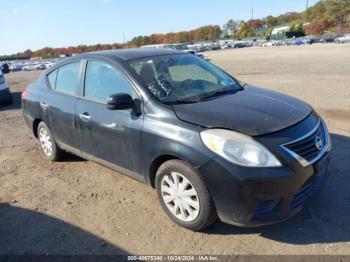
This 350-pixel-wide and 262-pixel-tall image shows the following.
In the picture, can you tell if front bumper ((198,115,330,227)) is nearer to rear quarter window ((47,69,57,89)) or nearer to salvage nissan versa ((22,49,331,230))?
salvage nissan versa ((22,49,331,230))

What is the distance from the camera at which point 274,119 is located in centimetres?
344

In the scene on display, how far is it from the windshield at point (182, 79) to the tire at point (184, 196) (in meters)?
0.76

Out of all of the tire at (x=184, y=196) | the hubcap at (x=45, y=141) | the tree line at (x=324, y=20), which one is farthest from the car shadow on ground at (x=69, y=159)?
the tree line at (x=324, y=20)

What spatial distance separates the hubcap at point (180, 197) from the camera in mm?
3482

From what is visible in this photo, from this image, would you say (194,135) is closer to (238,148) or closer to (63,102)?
(238,148)

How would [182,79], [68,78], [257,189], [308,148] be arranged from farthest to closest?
[68,78]
[182,79]
[308,148]
[257,189]

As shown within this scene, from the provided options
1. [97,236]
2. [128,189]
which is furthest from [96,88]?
[97,236]

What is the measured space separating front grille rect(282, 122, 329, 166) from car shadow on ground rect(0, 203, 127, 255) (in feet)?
Result: 5.90

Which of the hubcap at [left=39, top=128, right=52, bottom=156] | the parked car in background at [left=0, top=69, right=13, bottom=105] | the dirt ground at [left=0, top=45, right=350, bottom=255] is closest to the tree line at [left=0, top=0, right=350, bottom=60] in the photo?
the parked car in background at [left=0, top=69, right=13, bottom=105]

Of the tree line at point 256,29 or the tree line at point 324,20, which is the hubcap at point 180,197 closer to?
the tree line at point 256,29

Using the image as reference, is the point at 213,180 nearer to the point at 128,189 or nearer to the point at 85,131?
the point at 128,189

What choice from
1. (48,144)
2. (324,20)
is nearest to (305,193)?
(48,144)

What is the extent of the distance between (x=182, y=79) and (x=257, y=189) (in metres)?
1.80

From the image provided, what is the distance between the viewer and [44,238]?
3727 mm
